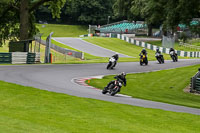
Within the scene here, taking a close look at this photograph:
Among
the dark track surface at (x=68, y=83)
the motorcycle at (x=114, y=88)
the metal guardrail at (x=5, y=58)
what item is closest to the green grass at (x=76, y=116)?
the dark track surface at (x=68, y=83)

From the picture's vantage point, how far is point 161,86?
2447cm

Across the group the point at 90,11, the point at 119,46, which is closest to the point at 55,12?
the point at 119,46

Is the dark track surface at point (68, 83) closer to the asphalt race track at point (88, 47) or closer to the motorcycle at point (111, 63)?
the motorcycle at point (111, 63)

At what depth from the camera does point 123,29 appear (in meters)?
85.6

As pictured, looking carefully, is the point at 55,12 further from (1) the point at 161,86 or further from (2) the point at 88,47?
(1) the point at 161,86

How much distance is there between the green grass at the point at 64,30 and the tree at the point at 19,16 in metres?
53.9

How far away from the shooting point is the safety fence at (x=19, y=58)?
32938mm

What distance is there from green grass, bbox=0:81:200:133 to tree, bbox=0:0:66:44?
22.9 m

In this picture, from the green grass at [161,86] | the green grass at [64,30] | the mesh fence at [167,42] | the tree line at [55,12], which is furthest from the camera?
the green grass at [64,30]

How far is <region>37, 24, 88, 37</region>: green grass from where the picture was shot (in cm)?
9825

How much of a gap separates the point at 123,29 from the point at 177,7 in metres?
57.1

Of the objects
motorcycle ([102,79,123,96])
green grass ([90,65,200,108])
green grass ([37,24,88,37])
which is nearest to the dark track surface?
motorcycle ([102,79,123,96])

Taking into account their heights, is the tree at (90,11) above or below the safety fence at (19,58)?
above

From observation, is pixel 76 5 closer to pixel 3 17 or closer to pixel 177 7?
pixel 3 17
